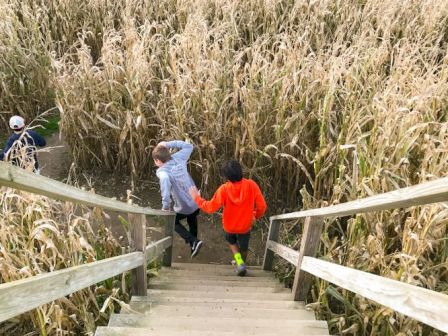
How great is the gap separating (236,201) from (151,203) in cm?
171

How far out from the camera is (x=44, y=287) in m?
1.35

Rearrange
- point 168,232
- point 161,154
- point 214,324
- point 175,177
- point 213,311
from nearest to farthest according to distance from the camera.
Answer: point 214,324 < point 213,311 < point 161,154 < point 175,177 < point 168,232

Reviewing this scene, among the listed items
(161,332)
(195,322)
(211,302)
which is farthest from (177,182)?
(161,332)

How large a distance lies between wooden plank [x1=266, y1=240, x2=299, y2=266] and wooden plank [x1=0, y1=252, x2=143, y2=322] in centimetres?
133

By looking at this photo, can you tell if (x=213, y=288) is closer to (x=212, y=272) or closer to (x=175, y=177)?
(x=212, y=272)

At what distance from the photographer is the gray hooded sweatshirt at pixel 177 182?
3647 millimetres

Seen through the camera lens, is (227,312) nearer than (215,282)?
Yes

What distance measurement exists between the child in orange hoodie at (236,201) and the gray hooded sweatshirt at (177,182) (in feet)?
0.50

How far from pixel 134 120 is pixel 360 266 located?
2.70 meters

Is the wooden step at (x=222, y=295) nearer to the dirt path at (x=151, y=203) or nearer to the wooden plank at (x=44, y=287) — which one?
the wooden plank at (x=44, y=287)

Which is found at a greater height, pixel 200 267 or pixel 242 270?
pixel 242 270

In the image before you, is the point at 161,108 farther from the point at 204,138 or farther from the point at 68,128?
the point at 68,128

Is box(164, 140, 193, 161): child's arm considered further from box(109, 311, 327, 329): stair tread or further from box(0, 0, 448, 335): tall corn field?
box(109, 311, 327, 329): stair tread

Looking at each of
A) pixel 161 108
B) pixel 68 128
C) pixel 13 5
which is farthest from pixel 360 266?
pixel 13 5
